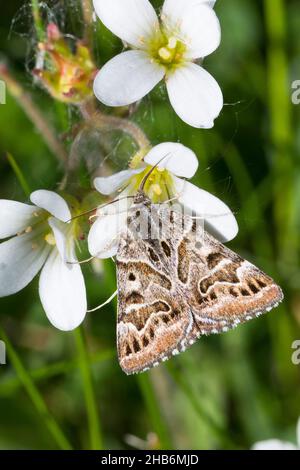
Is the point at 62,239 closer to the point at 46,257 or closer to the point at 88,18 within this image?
the point at 46,257

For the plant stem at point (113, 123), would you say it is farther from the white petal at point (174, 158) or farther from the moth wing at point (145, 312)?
the moth wing at point (145, 312)

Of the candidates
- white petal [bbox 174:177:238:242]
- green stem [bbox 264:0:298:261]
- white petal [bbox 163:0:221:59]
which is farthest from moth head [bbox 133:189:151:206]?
green stem [bbox 264:0:298:261]

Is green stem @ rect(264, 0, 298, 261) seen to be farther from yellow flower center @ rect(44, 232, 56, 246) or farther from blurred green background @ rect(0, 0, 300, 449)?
yellow flower center @ rect(44, 232, 56, 246)

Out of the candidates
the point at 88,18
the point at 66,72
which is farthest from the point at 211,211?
the point at 88,18

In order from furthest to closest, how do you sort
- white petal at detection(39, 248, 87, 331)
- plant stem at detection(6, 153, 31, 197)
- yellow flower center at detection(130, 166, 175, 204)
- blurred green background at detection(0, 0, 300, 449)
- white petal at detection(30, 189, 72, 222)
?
blurred green background at detection(0, 0, 300, 449) → yellow flower center at detection(130, 166, 175, 204) → plant stem at detection(6, 153, 31, 197) → white petal at detection(39, 248, 87, 331) → white petal at detection(30, 189, 72, 222)

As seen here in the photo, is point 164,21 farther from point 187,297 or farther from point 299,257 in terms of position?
point 299,257

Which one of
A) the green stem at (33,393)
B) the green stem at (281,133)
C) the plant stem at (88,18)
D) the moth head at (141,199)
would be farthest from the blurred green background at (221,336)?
the moth head at (141,199)
